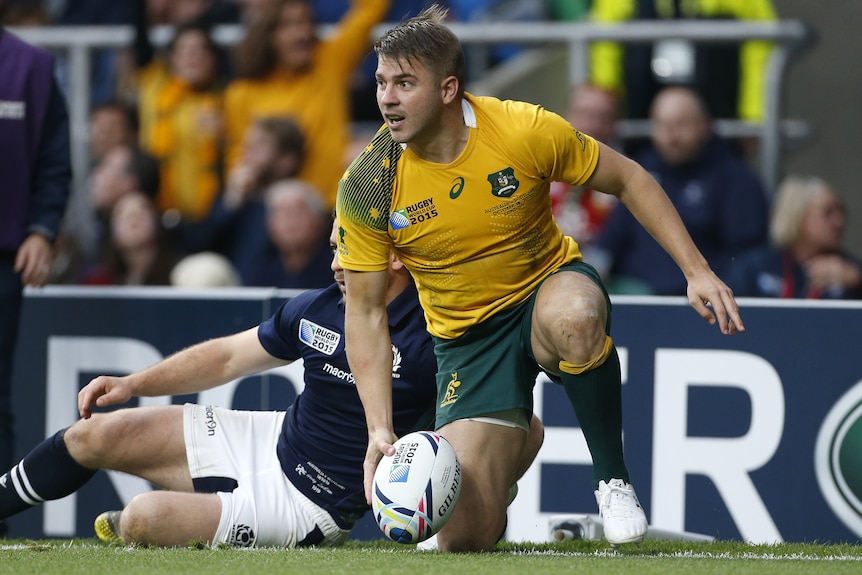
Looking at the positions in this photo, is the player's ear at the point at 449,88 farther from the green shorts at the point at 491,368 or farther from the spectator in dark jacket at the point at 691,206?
the spectator in dark jacket at the point at 691,206

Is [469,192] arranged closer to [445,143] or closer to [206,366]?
[445,143]

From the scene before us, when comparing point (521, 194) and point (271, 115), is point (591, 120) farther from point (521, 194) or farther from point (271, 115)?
point (521, 194)

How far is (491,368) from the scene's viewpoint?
4.64 meters

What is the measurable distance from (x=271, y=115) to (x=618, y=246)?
2269 mm

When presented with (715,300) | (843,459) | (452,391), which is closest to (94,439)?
(452,391)

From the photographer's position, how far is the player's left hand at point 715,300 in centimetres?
401

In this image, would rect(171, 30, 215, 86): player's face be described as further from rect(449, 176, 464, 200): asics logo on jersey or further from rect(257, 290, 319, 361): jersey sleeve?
rect(449, 176, 464, 200): asics logo on jersey

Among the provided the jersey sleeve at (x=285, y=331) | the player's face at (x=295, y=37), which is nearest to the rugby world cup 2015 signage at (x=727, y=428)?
the jersey sleeve at (x=285, y=331)

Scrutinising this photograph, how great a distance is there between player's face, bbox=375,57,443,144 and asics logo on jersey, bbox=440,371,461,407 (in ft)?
2.87

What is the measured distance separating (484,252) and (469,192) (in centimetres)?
23

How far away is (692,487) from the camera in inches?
217

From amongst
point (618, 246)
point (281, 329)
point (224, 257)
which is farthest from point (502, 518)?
point (224, 257)

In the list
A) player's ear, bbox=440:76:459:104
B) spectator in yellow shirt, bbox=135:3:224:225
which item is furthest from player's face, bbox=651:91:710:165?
player's ear, bbox=440:76:459:104

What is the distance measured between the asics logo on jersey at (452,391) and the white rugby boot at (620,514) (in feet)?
1.98
